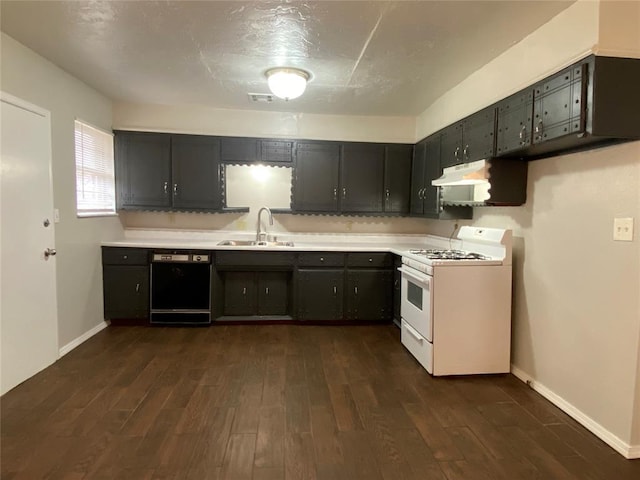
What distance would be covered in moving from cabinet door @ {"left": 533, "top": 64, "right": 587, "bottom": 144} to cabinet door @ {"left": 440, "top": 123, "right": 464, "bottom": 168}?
1050 millimetres

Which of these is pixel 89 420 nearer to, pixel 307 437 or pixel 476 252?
pixel 307 437

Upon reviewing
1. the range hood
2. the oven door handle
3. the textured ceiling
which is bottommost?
the oven door handle

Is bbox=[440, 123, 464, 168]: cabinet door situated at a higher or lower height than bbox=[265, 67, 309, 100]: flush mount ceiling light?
lower

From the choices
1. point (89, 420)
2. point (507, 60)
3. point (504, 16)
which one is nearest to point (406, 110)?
point (507, 60)

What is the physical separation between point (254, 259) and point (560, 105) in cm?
312

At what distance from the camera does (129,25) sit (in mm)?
2502

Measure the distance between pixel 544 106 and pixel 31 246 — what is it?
3.75m

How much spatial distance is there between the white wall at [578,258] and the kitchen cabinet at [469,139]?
0.62 feet

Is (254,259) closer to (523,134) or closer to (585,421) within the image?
(523,134)

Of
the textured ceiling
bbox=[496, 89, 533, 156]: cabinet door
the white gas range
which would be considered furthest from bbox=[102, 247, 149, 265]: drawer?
bbox=[496, 89, 533, 156]: cabinet door

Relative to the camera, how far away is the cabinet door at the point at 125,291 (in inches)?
163

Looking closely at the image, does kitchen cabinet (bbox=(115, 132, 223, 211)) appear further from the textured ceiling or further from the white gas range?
the white gas range

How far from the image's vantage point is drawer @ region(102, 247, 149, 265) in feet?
13.5

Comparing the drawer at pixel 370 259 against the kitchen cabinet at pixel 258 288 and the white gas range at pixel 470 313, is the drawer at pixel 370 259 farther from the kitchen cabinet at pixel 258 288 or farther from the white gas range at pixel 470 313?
the white gas range at pixel 470 313
